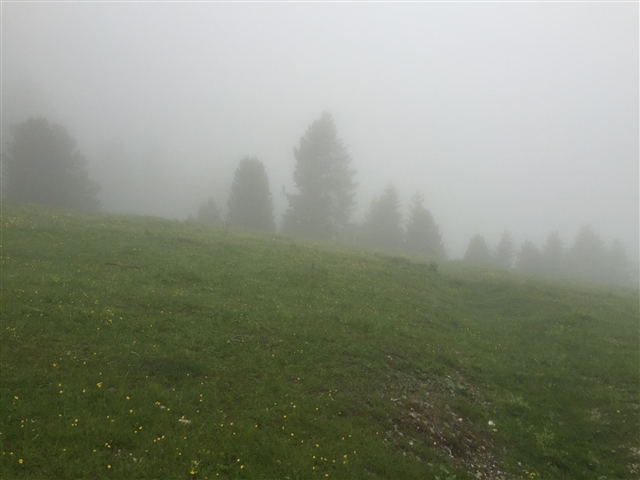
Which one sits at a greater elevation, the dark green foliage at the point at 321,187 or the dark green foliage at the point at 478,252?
the dark green foliage at the point at 321,187

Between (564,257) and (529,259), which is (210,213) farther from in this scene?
(564,257)

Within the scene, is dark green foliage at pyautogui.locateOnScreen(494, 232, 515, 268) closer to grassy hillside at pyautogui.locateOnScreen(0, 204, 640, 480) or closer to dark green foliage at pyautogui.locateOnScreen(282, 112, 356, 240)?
dark green foliage at pyautogui.locateOnScreen(282, 112, 356, 240)

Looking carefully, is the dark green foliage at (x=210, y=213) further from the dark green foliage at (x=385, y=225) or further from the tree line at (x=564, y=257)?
the tree line at (x=564, y=257)

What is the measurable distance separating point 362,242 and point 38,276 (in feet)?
166

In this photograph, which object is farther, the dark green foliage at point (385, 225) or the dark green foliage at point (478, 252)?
the dark green foliage at point (478, 252)

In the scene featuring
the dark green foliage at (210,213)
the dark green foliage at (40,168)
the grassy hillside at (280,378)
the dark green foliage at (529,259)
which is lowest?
the grassy hillside at (280,378)

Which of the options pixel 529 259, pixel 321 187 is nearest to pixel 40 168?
pixel 321 187

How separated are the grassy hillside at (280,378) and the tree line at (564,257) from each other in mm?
49098

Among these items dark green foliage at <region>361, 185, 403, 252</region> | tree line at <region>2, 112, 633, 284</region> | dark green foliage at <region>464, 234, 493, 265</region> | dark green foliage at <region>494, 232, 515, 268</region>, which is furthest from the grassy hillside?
dark green foliage at <region>494, 232, 515, 268</region>

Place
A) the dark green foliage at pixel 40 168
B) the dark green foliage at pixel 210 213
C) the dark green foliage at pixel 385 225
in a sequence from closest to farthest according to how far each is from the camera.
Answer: the dark green foliage at pixel 40 168 < the dark green foliage at pixel 385 225 < the dark green foliage at pixel 210 213

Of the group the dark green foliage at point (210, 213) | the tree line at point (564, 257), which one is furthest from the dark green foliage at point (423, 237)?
the dark green foliage at point (210, 213)

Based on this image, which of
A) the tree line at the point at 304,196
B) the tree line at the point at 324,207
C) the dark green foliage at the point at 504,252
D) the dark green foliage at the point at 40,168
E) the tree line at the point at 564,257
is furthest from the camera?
the dark green foliage at the point at 504,252

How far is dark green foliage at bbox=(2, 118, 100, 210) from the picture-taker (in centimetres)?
5509

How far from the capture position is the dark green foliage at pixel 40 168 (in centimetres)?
5509
